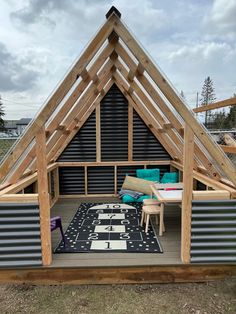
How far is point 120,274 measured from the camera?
9.23 ft

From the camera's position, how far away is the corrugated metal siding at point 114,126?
6121mm

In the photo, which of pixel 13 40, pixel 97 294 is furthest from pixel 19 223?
pixel 13 40

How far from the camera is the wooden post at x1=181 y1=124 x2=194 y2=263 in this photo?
8.62 feet

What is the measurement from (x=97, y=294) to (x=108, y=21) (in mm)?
3062

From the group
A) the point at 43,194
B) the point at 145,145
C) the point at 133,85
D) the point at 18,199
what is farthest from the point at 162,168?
the point at 18,199

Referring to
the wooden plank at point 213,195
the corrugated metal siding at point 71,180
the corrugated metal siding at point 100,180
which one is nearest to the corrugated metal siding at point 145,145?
the corrugated metal siding at point 100,180

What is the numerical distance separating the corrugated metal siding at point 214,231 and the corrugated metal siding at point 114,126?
3.77 metres

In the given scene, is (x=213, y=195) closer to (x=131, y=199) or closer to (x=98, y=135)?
(x=131, y=199)

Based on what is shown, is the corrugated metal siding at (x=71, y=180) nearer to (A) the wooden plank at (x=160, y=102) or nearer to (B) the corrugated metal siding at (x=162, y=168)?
(B) the corrugated metal siding at (x=162, y=168)

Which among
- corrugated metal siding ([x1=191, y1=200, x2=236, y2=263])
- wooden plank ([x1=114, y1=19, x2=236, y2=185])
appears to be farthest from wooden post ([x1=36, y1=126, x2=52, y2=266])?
corrugated metal siding ([x1=191, y1=200, x2=236, y2=263])

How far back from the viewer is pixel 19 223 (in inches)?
106

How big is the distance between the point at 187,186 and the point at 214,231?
0.62m

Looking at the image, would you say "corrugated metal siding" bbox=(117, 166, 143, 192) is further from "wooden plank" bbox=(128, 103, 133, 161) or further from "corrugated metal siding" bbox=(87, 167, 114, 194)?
"wooden plank" bbox=(128, 103, 133, 161)

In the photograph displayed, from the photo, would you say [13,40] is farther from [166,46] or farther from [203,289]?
[203,289]
